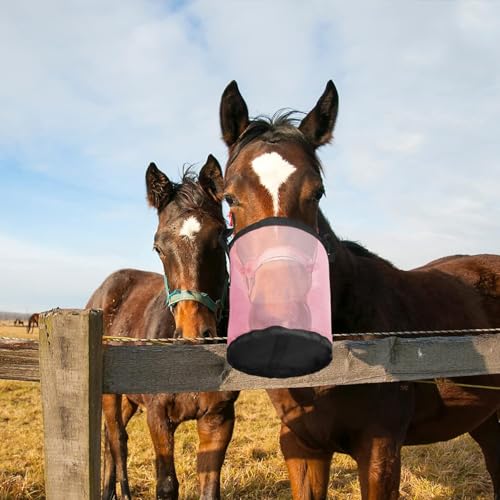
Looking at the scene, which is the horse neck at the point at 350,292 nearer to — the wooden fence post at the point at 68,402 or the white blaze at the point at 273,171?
the white blaze at the point at 273,171

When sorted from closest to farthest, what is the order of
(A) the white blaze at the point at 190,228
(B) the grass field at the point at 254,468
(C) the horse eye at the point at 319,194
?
1. (C) the horse eye at the point at 319,194
2. (A) the white blaze at the point at 190,228
3. (B) the grass field at the point at 254,468

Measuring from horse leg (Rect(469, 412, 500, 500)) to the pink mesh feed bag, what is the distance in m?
3.65

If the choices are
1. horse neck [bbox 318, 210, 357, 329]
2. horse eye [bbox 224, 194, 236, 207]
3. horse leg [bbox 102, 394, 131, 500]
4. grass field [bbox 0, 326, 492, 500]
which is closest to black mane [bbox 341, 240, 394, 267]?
horse neck [bbox 318, 210, 357, 329]

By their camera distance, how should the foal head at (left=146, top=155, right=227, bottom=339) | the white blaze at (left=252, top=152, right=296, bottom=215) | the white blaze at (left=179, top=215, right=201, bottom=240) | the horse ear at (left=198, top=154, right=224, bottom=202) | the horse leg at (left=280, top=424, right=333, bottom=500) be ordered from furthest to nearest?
the horse ear at (left=198, top=154, right=224, bottom=202)
the white blaze at (left=179, top=215, right=201, bottom=240)
the foal head at (left=146, top=155, right=227, bottom=339)
the horse leg at (left=280, top=424, right=333, bottom=500)
the white blaze at (left=252, top=152, right=296, bottom=215)

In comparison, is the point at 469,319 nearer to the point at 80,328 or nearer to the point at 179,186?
the point at 179,186

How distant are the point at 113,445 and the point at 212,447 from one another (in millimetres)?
2261

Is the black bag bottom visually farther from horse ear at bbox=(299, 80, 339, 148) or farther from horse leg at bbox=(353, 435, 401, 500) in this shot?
horse ear at bbox=(299, 80, 339, 148)

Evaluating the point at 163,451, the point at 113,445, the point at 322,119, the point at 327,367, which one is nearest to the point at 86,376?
the point at 327,367

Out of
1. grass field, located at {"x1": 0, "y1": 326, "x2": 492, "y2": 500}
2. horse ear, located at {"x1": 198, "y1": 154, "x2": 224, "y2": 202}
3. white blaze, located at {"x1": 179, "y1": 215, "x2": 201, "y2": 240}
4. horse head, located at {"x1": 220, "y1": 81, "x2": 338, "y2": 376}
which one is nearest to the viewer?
horse head, located at {"x1": 220, "y1": 81, "x2": 338, "y2": 376}

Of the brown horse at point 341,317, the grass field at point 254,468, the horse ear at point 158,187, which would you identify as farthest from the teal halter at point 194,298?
the grass field at point 254,468

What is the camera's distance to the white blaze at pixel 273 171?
223 cm

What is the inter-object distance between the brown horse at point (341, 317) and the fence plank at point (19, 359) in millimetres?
1074

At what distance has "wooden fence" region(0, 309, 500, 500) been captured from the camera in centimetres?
163

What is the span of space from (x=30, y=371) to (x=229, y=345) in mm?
746
